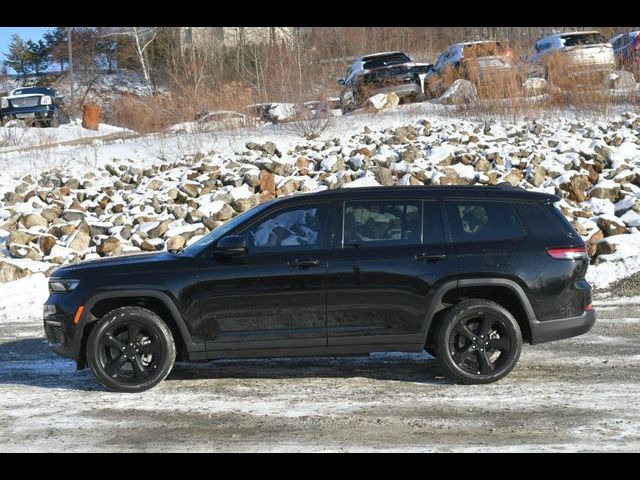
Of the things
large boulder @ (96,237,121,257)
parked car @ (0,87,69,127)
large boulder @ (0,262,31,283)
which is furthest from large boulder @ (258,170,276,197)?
parked car @ (0,87,69,127)

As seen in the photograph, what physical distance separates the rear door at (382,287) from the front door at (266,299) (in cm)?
12

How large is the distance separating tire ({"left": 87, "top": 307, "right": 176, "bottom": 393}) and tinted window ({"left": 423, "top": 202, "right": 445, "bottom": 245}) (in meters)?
2.30

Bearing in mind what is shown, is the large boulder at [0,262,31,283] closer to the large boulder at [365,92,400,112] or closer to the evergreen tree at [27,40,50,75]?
the large boulder at [365,92,400,112]

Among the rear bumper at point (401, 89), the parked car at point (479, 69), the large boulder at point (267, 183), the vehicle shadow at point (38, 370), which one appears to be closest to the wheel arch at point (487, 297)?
the vehicle shadow at point (38, 370)

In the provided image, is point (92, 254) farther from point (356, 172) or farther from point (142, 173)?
point (356, 172)

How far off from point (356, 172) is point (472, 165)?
7.28 feet

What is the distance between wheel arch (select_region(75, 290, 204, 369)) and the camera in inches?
324

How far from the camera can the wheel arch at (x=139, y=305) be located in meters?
8.24

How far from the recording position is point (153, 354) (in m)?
8.27

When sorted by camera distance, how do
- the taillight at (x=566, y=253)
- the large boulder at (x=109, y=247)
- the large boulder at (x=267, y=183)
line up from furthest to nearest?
the large boulder at (x=267, y=183) → the large boulder at (x=109, y=247) → the taillight at (x=566, y=253)

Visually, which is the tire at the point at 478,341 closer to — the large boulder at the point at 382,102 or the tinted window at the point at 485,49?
the large boulder at the point at 382,102

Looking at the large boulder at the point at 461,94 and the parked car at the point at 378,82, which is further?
the parked car at the point at 378,82
